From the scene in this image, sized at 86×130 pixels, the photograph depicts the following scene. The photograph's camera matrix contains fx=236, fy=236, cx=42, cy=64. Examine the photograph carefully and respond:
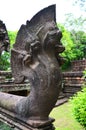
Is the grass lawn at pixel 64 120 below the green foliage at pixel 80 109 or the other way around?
below

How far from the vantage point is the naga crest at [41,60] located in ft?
7.80

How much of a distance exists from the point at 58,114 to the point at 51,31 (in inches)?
132

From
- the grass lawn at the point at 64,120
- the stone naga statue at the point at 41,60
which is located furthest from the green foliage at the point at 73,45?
the stone naga statue at the point at 41,60

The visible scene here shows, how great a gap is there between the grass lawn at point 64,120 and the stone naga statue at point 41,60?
174cm

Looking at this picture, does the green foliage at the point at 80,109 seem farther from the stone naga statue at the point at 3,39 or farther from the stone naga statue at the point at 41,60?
the stone naga statue at the point at 3,39

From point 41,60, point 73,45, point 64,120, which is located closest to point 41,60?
point 41,60

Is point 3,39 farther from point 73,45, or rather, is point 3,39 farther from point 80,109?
point 73,45

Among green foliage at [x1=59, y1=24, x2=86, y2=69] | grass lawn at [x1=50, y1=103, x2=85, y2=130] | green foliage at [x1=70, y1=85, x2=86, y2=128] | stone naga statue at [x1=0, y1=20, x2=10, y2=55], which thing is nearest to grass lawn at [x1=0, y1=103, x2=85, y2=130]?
grass lawn at [x1=50, y1=103, x2=85, y2=130]

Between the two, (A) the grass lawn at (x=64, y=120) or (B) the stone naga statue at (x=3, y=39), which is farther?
(A) the grass lawn at (x=64, y=120)

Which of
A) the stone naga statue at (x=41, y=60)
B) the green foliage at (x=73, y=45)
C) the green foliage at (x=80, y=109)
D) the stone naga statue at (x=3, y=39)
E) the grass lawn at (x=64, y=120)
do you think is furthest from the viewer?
the green foliage at (x=73, y=45)

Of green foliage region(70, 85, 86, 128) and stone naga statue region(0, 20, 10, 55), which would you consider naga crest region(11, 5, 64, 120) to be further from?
stone naga statue region(0, 20, 10, 55)

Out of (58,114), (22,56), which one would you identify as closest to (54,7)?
(22,56)

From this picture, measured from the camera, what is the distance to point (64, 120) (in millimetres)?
4809

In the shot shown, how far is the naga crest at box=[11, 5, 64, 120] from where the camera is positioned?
238 centimetres
